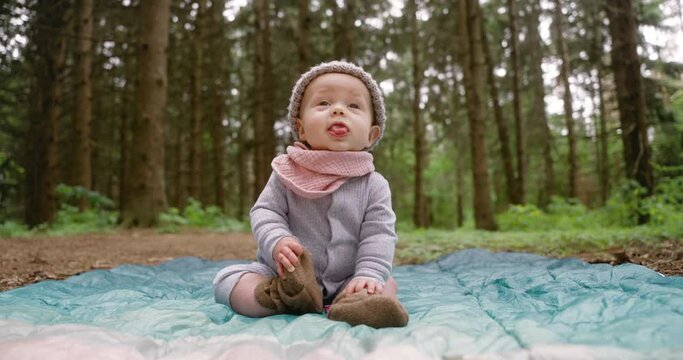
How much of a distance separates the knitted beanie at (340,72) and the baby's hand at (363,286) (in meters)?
0.84

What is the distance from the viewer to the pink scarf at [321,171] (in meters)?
2.21

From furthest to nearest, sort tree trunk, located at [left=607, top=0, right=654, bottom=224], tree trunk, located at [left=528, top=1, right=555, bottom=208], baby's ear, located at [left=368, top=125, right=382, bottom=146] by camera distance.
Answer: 1. tree trunk, located at [left=528, top=1, right=555, bottom=208]
2. tree trunk, located at [left=607, top=0, right=654, bottom=224]
3. baby's ear, located at [left=368, top=125, right=382, bottom=146]

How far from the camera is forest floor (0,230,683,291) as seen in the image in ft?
10.6

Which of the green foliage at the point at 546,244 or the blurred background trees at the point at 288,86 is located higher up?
the blurred background trees at the point at 288,86

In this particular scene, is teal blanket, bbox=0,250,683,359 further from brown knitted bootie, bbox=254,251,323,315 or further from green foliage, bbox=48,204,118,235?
green foliage, bbox=48,204,118,235

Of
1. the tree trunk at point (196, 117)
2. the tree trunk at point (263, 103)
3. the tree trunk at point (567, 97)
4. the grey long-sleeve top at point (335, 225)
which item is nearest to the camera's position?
the grey long-sleeve top at point (335, 225)

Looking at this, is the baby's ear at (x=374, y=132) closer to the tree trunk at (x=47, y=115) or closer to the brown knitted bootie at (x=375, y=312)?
the brown knitted bootie at (x=375, y=312)

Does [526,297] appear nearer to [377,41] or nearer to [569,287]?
[569,287]

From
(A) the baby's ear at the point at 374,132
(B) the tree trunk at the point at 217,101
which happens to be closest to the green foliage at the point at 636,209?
(A) the baby's ear at the point at 374,132

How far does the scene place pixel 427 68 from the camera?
49.7 ft

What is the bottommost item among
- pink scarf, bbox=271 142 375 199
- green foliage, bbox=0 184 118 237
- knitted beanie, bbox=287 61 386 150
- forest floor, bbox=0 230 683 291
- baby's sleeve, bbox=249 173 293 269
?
forest floor, bbox=0 230 683 291

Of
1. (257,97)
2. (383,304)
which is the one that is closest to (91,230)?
(257,97)

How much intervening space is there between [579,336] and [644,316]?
0.97 ft

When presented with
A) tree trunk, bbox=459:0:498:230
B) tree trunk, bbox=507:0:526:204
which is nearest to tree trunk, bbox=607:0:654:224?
tree trunk, bbox=459:0:498:230
